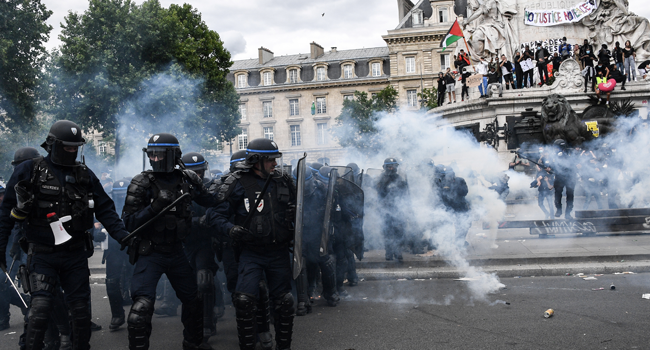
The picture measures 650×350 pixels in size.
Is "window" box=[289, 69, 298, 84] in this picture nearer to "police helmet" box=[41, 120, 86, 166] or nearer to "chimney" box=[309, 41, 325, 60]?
"chimney" box=[309, 41, 325, 60]

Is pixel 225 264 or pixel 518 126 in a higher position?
pixel 518 126

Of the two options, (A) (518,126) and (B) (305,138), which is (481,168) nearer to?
(A) (518,126)

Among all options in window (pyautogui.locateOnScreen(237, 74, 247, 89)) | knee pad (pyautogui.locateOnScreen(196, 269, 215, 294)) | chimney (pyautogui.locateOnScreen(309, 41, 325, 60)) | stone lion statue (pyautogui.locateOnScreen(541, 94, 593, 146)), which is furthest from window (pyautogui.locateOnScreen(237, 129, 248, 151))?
knee pad (pyautogui.locateOnScreen(196, 269, 215, 294))

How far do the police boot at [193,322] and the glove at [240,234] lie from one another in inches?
27.1

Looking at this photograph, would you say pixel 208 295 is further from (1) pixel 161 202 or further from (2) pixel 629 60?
(2) pixel 629 60

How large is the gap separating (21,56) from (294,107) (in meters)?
34.3

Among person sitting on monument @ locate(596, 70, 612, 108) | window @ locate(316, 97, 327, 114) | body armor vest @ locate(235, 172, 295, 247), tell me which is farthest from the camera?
window @ locate(316, 97, 327, 114)

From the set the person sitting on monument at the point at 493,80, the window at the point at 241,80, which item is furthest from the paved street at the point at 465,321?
the window at the point at 241,80

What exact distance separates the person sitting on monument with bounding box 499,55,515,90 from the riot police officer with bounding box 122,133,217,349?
14605 millimetres

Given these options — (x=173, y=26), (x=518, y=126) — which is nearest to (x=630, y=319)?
(x=518, y=126)

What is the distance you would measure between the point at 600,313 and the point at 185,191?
13.3ft

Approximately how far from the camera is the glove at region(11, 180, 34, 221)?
3.71 metres

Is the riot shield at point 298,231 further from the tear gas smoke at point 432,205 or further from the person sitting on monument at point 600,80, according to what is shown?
the person sitting on monument at point 600,80

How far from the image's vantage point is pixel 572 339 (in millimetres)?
4312
